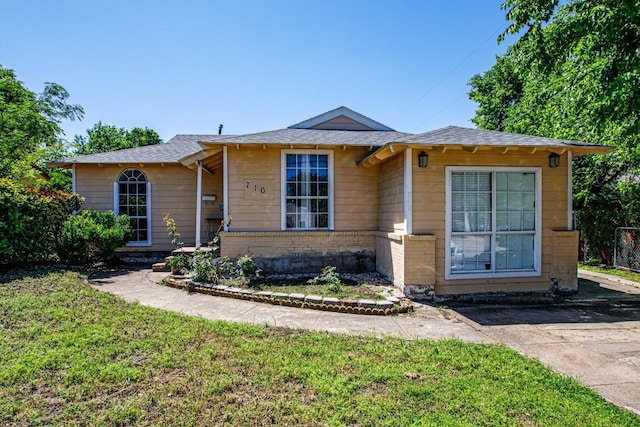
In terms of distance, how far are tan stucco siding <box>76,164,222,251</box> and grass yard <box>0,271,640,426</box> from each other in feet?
21.0

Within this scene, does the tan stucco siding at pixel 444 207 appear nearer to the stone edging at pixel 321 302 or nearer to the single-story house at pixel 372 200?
the single-story house at pixel 372 200

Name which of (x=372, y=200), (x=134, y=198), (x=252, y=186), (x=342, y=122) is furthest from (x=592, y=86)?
(x=134, y=198)

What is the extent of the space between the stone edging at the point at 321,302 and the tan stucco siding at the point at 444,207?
1402mm

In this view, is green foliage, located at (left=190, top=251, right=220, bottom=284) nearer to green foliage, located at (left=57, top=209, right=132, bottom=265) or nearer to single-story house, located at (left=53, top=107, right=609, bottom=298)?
single-story house, located at (left=53, top=107, right=609, bottom=298)

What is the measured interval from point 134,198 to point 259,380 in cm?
974

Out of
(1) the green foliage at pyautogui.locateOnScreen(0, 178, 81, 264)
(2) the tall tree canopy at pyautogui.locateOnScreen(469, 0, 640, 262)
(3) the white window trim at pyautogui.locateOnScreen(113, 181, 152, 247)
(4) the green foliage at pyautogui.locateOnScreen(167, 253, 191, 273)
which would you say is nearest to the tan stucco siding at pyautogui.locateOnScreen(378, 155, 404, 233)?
(2) the tall tree canopy at pyautogui.locateOnScreen(469, 0, 640, 262)

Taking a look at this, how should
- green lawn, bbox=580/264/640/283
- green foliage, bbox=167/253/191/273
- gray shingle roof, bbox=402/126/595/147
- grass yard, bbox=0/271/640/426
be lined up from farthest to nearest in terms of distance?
green lawn, bbox=580/264/640/283
green foliage, bbox=167/253/191/273
gray shingle roof, bbox=402/126/595/147
grass yard, bbox=0/271/640/426

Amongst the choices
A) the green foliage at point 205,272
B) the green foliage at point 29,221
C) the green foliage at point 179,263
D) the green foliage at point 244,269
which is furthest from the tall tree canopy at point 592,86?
the green foliage at point 29,221

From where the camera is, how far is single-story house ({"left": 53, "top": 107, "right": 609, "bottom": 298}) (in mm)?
6812

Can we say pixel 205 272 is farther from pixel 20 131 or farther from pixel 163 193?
pixel 20 131

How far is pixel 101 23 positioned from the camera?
9.34m

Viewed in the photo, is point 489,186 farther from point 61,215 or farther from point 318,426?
point 61,215

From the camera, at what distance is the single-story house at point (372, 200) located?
6.81 m

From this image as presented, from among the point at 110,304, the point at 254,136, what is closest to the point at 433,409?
the point at 110,304
